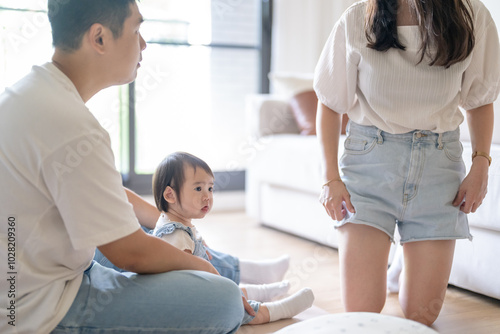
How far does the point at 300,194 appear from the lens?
2895mm

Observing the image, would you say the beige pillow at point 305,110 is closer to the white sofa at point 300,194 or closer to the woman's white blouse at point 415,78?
the white sofa at point 300,194

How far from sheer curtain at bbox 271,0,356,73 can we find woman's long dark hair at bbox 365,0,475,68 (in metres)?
2.38

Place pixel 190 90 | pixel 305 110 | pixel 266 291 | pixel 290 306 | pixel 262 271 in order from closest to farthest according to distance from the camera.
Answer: pixel 290 306, pixel 266 291, pixel 262 271, pixel 305 110, pixel 190 90

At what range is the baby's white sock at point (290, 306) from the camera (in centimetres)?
171

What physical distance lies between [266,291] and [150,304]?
2.43 ft

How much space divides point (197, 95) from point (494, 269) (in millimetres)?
2416

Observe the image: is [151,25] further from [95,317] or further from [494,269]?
[95,317]

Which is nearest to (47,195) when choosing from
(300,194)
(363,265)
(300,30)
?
(363,265)

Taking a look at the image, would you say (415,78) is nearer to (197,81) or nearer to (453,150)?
(453,150)

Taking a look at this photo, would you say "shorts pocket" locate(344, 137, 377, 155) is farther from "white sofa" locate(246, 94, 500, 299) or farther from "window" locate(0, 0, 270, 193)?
"window" locate(0, 0, 270, 193)

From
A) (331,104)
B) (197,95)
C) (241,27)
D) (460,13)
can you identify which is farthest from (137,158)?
(460,13)

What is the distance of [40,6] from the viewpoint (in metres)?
3.37

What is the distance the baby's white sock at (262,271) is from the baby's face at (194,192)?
40 cm

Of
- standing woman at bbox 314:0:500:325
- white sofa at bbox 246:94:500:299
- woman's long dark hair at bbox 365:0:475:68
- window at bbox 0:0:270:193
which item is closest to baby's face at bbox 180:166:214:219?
standing woman at bbox 314:0:500:325
